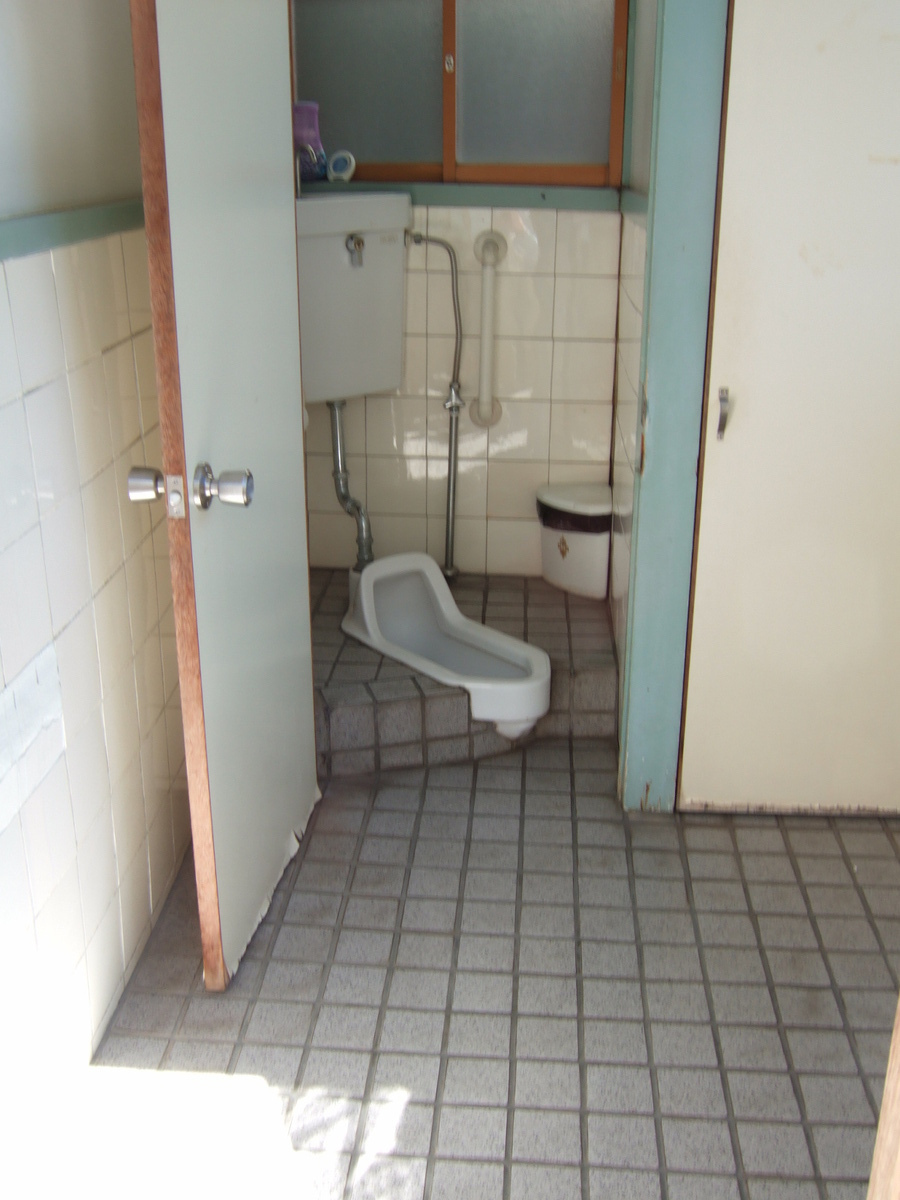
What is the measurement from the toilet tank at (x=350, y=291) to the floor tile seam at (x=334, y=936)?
3.71 ft

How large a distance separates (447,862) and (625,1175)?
0.84m

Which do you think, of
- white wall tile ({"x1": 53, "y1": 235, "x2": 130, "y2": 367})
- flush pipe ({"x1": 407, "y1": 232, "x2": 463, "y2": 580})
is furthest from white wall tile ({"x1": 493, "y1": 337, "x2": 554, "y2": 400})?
white wall tile ({"x1": 53, "y1": 235, "x2": 130, "y2": 367})

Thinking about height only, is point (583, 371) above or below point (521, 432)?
above

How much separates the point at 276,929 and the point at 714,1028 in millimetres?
830

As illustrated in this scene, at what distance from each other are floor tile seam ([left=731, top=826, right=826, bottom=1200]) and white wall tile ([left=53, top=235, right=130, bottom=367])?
1.59 metres

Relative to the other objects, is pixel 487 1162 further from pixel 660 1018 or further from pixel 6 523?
pixel 6 523

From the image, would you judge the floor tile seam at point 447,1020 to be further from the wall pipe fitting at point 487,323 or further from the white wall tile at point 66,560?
the wall pipe fitting at point 487,323

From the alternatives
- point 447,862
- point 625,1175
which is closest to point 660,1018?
point 625,1175

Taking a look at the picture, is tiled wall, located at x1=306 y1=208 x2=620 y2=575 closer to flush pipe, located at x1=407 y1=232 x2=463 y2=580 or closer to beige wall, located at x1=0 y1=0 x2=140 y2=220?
flush pipe, located at x1=407 y1=232 x2=463 y2=580

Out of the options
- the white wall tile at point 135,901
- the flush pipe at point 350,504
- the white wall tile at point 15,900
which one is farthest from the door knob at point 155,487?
the flush pipe at point 350,504

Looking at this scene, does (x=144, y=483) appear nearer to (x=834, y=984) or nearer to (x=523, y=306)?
(x=834, y=984)

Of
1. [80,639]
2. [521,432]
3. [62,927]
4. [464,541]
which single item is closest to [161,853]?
[62,927]

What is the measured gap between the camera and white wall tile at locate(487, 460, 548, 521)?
3.41m

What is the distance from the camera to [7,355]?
4.78 ft
